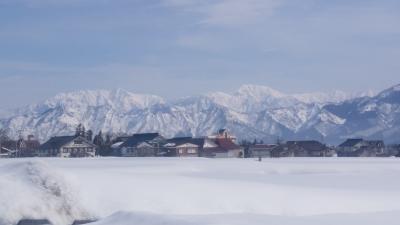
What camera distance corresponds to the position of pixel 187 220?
1507 cm

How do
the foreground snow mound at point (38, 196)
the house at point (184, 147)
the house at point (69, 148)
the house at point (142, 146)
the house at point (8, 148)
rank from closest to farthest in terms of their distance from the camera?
the foreground snow mound at point (38, 196), the house at point (8, 148), the house at point (69, 148), the house at point (142, 146), the house at point (184, 147)

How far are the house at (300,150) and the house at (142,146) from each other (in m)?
15.7

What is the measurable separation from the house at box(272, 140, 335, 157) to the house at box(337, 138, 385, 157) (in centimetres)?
325

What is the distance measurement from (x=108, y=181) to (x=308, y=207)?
6005 mm

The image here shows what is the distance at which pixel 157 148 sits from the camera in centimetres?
10012

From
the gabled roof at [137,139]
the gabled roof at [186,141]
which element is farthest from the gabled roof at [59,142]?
the gabled roof at [186,141]

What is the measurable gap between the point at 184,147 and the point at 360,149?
93.5 feet

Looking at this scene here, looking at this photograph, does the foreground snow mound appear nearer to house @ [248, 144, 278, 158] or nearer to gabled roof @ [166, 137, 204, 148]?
gabled roof @ [166, 137, 204, 148]

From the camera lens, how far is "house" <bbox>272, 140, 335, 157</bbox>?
104625 millimetres

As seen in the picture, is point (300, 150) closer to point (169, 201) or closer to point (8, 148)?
point (8, 148)

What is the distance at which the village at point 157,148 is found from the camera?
3759 inches

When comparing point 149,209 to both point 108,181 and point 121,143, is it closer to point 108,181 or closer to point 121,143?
point 108,181

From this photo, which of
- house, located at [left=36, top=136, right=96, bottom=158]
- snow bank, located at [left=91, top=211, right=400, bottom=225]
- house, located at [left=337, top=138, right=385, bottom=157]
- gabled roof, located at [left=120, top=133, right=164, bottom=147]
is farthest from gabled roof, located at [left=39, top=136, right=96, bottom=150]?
snow bank, located at [left=91, top=211, right=400, bottom=225]

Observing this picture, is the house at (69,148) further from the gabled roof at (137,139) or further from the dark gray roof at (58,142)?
the gabled roof at (137,139)
